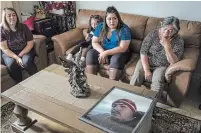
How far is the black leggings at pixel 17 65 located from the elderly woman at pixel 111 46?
677 mm

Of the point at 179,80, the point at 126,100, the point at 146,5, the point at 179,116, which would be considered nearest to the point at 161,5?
the point at 146,5

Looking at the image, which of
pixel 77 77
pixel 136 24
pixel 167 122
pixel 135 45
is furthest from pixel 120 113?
pixel 136 24

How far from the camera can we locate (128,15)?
2.70m

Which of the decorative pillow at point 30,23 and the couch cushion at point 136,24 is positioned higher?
the couch cushion at point 136,24

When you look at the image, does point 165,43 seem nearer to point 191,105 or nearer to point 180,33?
point 180,33

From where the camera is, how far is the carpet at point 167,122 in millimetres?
1928

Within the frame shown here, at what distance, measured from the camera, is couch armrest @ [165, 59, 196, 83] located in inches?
77.8

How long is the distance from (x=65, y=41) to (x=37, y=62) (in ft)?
1.45

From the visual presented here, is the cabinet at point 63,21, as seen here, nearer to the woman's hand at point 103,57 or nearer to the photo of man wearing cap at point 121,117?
the woman's hand at point 103,57

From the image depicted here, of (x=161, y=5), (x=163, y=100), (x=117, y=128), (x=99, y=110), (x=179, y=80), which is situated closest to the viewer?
(x=117, y=128)

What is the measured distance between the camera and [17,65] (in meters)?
2.46

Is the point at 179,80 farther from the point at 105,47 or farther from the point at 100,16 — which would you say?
the point at 100,16

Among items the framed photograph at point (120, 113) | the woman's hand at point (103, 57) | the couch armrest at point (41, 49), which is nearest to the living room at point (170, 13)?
the couch armrest at point (41, 49)

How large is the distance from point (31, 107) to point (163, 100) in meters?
1.36
